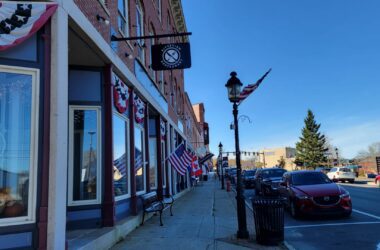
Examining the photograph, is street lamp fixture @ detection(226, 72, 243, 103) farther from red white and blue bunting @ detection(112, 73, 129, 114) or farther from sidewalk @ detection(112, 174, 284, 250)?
sidewalk @ detection(112, 174, 284, 250)

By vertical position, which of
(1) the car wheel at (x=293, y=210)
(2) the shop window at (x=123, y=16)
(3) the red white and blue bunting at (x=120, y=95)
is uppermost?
(2) the shop window at (x=123, y=16)

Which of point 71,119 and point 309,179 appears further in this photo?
point 309,179

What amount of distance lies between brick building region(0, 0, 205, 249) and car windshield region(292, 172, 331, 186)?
545 cm

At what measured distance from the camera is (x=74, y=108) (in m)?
9.16

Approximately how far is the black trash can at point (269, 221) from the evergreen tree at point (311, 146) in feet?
239

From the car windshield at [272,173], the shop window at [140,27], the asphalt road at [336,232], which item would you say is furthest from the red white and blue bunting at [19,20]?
the car windshield at [272,173]

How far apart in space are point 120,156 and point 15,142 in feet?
16.3

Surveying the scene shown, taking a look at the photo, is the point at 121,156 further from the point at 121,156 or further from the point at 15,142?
the point at 15,142

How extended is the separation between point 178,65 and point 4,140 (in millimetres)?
6564

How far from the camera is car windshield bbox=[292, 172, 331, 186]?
44.3 ft

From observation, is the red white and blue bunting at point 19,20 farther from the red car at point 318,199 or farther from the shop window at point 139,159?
the red car at point 318,199

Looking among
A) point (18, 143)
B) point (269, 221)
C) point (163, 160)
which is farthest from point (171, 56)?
point (163, 160)

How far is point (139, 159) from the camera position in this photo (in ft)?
43.8

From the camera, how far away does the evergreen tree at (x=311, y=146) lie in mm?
79812
